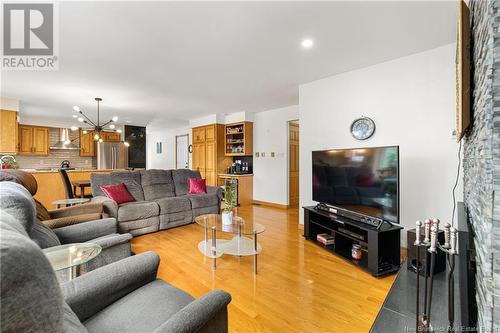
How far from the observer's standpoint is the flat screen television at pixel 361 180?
8.04ft

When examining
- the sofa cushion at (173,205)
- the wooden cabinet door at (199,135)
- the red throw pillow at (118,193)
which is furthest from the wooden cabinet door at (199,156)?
the red throw pillow at (118,193)

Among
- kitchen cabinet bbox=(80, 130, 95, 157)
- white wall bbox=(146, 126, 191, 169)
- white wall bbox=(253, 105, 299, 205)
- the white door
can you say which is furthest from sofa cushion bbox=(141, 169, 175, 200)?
kitchen cabinet bbox=(80, 130, 95, 157)

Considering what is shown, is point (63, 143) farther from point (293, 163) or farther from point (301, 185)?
point (301, 185)

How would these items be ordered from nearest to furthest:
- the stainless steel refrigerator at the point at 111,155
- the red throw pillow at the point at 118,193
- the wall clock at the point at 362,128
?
the wall clock at the point at 362,128 → the red throw pillow at the point at 118,193 → the stainless steel refrigerator at the point at 111,155

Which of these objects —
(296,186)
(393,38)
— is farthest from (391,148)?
(296,186)

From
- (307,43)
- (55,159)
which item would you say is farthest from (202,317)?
(55,159)

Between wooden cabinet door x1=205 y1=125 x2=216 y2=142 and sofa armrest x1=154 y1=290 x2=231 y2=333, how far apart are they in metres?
5.96

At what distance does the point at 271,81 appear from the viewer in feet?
13.0

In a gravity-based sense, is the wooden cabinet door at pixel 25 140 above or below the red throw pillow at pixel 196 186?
above

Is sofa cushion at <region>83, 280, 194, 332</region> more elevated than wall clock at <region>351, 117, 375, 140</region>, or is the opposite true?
wall clock at <region>351, 117, 375, 140</region>

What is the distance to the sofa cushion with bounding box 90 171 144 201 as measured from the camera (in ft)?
12.8

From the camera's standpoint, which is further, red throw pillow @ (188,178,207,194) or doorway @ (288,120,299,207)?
doorway @ (288,120,299,207)

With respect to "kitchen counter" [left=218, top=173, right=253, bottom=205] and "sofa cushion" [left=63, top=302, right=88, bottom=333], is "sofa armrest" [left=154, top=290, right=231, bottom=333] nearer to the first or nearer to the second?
"sofa cushion" [left=63, top=302, right=88, bottom=333]

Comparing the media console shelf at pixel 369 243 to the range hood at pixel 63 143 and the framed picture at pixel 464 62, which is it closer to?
the framed picture at pixel 464 62
